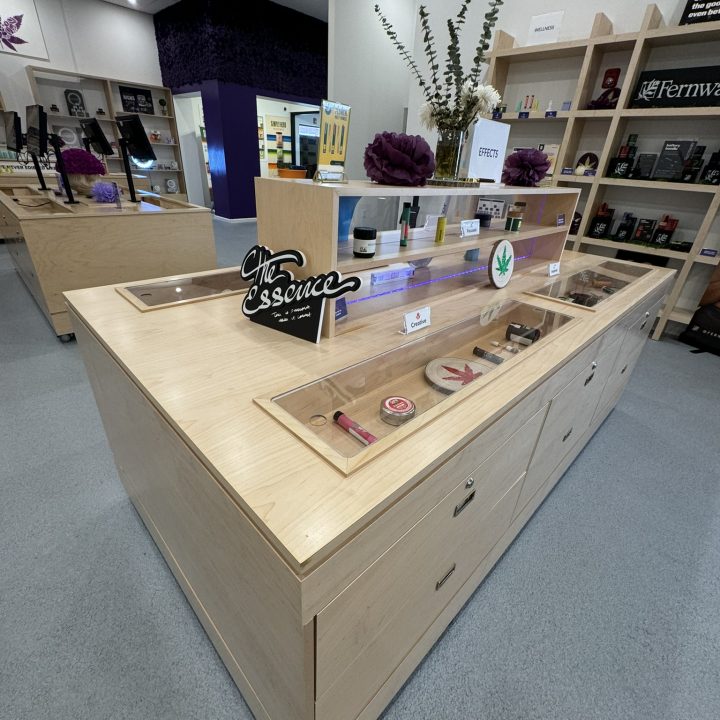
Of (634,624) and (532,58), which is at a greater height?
(532,58)

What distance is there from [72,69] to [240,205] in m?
2.95

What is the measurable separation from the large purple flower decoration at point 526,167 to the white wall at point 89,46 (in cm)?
718

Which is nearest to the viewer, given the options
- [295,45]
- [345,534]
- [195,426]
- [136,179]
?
[345,534]

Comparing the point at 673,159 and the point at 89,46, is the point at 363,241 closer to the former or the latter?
the point at 673,159

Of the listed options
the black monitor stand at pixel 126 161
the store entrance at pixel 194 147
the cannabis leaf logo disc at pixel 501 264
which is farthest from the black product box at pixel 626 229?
the store entrance at pixel 194 147

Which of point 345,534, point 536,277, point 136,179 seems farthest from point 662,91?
point 136,179

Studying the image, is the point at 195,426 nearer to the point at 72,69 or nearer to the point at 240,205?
the point at 240,205

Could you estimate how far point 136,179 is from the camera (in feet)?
15.9

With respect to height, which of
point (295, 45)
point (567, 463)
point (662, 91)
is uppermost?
point (295, 45)

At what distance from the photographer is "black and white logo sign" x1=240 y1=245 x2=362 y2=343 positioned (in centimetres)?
99

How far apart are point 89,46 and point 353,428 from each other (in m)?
8.14

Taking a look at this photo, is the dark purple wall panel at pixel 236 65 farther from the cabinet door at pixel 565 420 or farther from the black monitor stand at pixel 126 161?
the cabinet door at pixel 565 420

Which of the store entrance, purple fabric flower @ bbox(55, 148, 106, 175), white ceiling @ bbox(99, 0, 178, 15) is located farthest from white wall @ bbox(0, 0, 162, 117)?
purple fabric flower @ bbox(55, 148, 106, 175)

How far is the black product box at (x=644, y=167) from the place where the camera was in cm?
304
